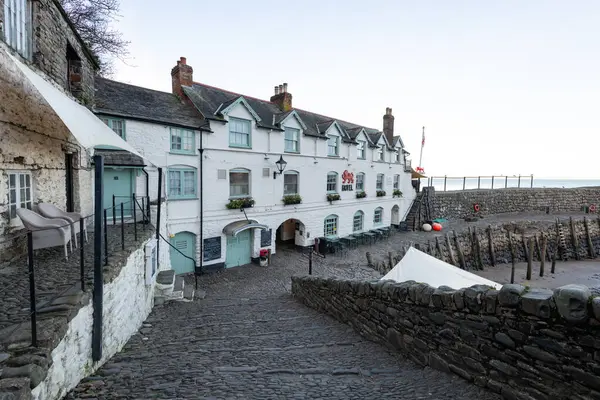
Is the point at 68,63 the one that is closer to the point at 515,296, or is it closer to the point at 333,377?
the point at 333,377

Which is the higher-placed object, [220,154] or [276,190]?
[220,154]

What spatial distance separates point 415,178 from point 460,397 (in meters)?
25.8

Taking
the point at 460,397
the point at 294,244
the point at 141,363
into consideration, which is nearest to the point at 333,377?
the point at 460,397

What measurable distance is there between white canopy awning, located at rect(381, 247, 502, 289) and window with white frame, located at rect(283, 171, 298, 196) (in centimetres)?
794

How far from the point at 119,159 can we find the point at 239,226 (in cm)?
558

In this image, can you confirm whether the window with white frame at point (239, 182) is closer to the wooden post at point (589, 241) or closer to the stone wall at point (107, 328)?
the stone wall at point (107, 328)

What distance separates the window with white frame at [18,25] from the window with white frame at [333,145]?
14370 mm

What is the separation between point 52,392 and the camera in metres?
2.86

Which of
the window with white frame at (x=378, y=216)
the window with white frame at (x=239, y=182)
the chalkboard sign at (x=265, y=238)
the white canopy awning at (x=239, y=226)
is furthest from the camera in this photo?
the window with white frame at (x=378, y=216)

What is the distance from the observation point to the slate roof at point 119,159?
1071cm

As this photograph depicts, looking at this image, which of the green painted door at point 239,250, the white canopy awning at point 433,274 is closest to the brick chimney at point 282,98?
the green painted door at point 239,250

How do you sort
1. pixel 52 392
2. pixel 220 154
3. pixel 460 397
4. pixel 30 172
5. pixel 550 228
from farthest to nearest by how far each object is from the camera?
pixel 550 228 → pixel 220 154 → pixel 30 172 → pixel 460 397 → pixel 52 392

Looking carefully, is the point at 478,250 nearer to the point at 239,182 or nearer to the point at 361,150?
the point at 361,150

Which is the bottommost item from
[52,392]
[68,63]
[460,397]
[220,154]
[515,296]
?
[460,397]
